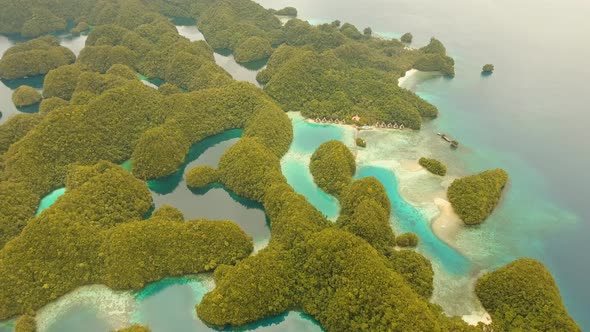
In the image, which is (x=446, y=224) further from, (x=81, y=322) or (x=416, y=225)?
(x=81, y=322)

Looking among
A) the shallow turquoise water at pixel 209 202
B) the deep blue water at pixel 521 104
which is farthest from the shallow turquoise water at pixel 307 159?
the deep blue water at pixel 521 104

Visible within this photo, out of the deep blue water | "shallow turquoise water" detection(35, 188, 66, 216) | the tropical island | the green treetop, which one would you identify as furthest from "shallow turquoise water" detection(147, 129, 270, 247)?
the deep blue water

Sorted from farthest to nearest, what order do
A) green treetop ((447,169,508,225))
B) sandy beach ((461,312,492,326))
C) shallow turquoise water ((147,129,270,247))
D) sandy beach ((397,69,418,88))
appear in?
sandy beach ((397,69,418,88))
shallow turquoise water ((147,129,270,247))
green treetop ((447,169,508,225))
sandy beach ((461,312,492,326))

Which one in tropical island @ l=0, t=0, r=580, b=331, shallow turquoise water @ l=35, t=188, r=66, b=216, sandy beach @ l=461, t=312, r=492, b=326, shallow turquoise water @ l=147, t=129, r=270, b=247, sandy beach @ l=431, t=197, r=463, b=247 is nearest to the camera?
tropical island @ l=0, t=0, r=580, b=331

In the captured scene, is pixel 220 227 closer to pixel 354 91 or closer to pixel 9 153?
pixel 9 153

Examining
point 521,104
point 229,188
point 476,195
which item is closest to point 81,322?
point 229,188

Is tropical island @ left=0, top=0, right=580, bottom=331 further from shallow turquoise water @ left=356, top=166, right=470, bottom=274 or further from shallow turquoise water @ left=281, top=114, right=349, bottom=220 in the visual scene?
shallow turquoise water @ left=356, top=166, right=470, bottom=274

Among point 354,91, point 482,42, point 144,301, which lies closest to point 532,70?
point 482,42
